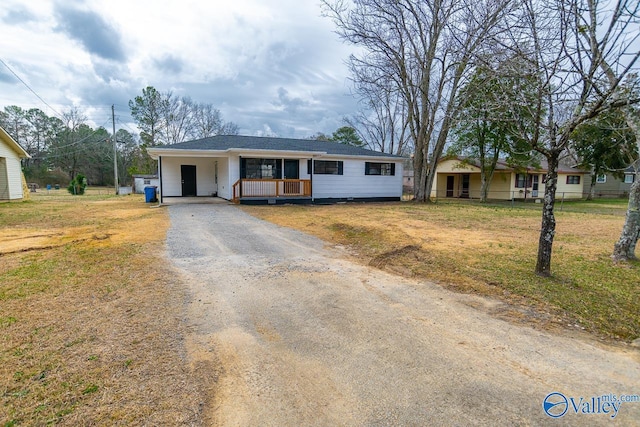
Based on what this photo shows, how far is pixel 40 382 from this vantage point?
2363mm

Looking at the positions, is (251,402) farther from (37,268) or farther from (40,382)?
(37,268)

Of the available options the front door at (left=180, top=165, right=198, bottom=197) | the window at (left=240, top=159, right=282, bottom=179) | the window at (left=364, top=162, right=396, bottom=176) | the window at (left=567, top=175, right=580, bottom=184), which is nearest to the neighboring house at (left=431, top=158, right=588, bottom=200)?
the window at (left=567, top=175, right=580, bottom=184)

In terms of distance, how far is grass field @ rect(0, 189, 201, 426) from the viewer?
83.7 inches

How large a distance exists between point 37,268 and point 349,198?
15241 millimetres

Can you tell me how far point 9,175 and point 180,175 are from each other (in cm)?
813

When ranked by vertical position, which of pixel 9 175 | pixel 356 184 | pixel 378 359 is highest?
pixel 9 175

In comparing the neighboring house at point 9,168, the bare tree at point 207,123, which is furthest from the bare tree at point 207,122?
the neighboring house at point 9,168

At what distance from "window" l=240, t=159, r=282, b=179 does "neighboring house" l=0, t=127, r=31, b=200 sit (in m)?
11.7

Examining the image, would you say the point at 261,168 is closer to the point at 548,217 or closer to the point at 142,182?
the point at 548,217

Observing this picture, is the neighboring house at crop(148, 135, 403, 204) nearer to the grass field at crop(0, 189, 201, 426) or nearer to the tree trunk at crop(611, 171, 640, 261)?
the grass field at crop(0, 189, 201, 426)

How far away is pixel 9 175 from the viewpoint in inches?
657

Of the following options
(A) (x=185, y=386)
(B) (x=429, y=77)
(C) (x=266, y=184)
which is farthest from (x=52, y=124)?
(A) (x=185, y=386)

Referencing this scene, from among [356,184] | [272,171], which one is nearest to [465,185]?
[356,184]

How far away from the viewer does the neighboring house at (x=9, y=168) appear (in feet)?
53.4
